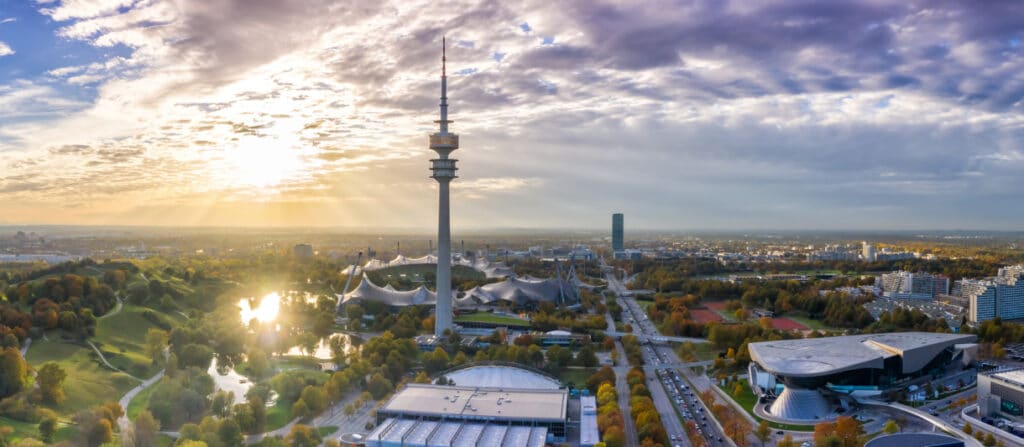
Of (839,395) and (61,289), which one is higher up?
(61,289)

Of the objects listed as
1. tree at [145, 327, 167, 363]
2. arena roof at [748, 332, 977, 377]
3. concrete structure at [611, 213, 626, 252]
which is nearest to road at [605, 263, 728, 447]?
arena roof at [748, 332, 977, 377]

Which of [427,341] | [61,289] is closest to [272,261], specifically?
[61,289]

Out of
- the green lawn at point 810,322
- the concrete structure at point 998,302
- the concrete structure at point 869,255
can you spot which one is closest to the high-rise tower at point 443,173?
the green lawn at point 810,322

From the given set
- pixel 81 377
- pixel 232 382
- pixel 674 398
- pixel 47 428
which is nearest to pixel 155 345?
pixel 81 377

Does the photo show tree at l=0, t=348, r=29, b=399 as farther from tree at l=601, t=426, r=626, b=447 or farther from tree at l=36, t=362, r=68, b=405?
tree at l=601, t=426, r=626, b=447

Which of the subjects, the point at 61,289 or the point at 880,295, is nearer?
the point at 61,289

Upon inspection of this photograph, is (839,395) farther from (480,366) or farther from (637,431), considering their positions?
(480,366)

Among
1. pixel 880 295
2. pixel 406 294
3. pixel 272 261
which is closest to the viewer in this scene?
pixel 406 294
